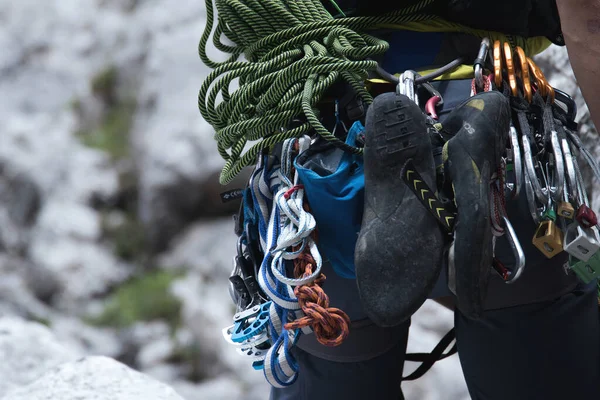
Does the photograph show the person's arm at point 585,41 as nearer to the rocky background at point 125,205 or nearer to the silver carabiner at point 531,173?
the silver carabiner at point 531,173

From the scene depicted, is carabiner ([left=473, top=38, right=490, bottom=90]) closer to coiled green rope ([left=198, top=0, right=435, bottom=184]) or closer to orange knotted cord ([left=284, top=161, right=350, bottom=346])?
coiled green rope ([left=198, top=0, right=435, bottom=184])

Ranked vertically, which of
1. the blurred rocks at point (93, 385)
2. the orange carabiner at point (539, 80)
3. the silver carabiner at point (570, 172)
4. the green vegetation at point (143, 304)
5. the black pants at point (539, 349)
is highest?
the green vegetation at point (143, 304)

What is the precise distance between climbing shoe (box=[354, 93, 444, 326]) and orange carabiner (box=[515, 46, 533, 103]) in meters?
0.28

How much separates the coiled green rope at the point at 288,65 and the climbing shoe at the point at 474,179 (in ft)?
0.64

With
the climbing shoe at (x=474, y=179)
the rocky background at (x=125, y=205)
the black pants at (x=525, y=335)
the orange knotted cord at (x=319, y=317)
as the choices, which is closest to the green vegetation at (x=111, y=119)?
the rocky background at (x=125, y=205)

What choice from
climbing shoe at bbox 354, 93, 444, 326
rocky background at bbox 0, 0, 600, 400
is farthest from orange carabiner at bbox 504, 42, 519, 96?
rocky background at bbox 0, 0, 600, 400

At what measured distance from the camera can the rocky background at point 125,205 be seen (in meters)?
4.69

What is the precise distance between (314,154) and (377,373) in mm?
448

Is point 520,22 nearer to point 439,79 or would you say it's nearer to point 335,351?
point 439,79

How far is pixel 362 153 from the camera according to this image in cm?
134

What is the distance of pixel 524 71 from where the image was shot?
1.43 m

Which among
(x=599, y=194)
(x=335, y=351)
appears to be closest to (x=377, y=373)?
(x=335, y=351)

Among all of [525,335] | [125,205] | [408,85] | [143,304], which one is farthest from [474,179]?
[125,205]

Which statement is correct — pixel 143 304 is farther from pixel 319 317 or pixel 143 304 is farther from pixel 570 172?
→ pixel 570 172
